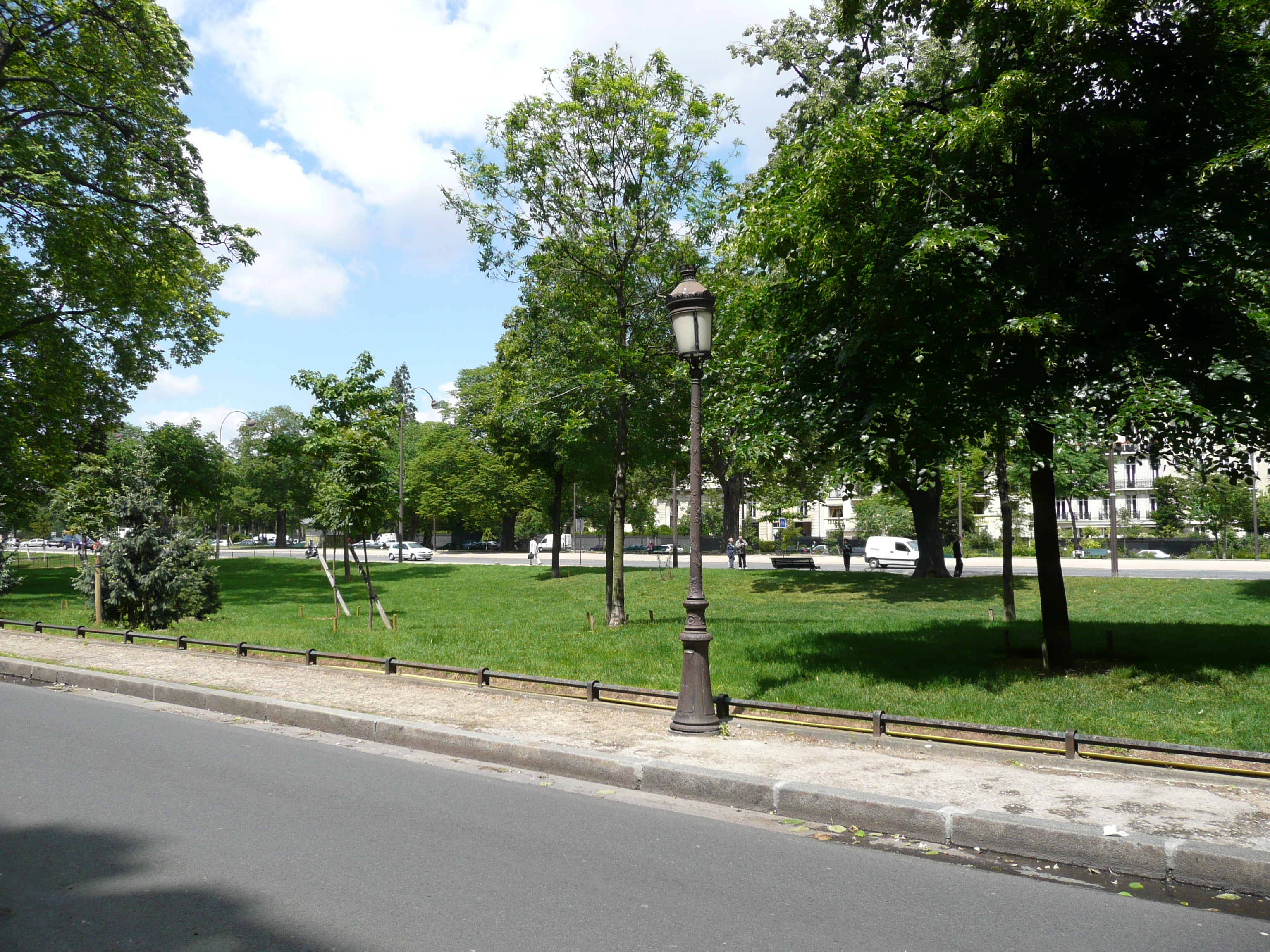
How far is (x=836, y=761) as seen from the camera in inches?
260

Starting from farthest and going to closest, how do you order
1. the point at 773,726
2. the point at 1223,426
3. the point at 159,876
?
the point at 1223,426
the point at 773,726
the point at 159,876

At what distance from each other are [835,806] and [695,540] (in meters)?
2.97

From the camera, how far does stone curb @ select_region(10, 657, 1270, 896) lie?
178 inches

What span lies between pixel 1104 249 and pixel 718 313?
773 centimetres

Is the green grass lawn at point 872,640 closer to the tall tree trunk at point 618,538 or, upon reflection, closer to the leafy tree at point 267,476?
the tall tree trunk at point 618,538

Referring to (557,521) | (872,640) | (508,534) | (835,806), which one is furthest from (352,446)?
(508,534)

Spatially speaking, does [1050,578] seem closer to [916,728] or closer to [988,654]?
[988,654]

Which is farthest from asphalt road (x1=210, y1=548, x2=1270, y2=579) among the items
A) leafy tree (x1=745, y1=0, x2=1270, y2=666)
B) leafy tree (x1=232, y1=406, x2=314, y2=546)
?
leafy tree (x1=745, y1=0, x2=1270, y2=666)

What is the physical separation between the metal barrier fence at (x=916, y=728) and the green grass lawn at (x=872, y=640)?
35.6 inches

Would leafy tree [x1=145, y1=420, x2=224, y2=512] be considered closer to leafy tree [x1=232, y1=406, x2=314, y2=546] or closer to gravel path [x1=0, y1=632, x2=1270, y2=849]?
leafy tree [x1=232, y1=406, x2=314, y2=546]

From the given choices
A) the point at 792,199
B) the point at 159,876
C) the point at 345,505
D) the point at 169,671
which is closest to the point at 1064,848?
the point at 159,876

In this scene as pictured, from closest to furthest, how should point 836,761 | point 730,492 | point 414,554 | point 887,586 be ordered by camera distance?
1. point 836,761
2. point 887,586
3. point 730,492
4. point 414,554

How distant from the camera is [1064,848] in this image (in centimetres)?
483

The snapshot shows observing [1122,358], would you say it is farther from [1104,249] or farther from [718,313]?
[718,313]
